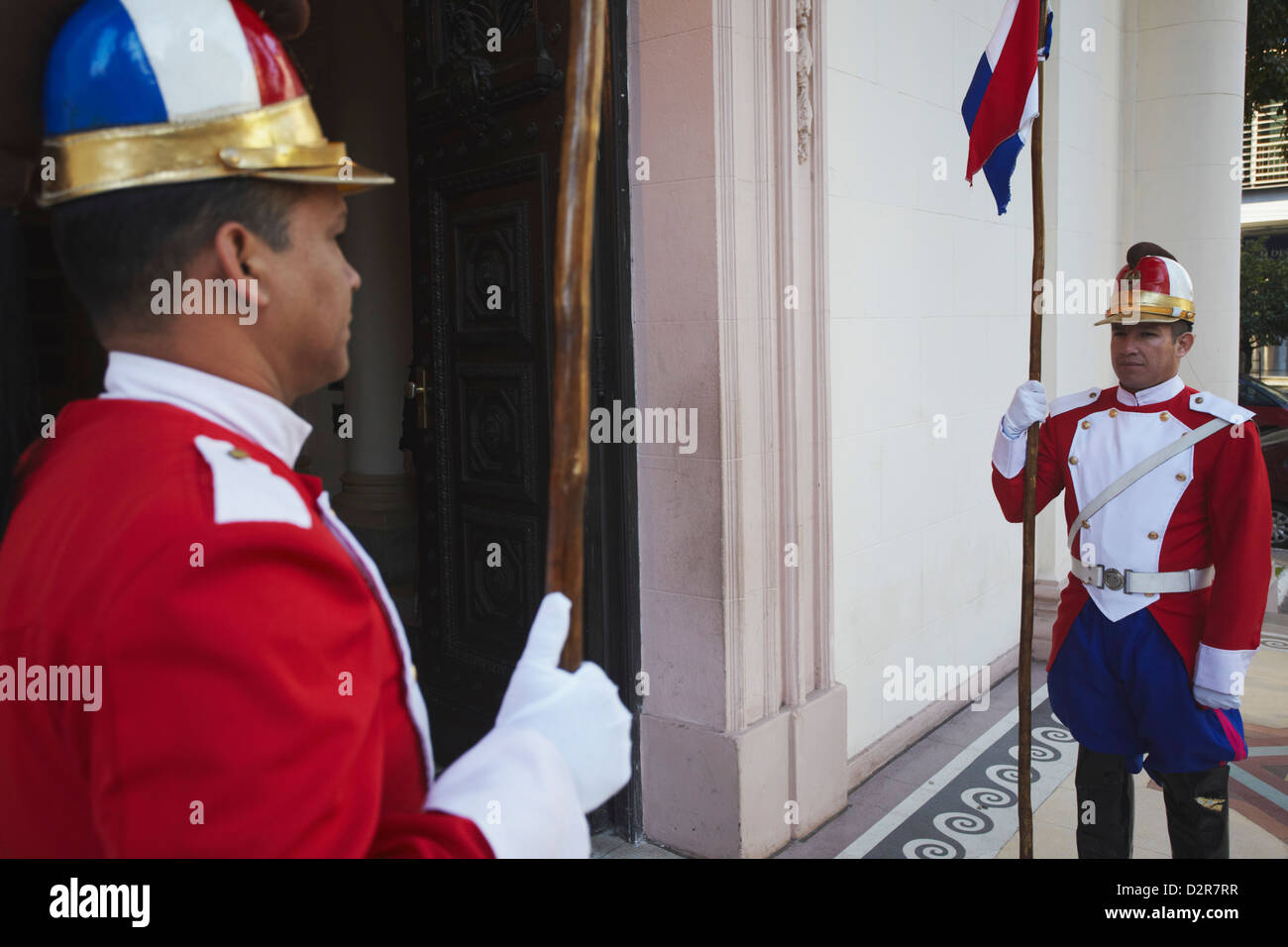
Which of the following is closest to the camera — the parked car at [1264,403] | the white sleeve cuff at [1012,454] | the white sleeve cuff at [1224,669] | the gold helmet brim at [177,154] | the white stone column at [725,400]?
the gold helmet brim at [177,154]

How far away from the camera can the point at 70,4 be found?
1.03 metres

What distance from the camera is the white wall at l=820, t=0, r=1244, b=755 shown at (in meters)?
4.16

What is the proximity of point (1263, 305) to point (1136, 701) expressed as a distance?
1526 centimetres

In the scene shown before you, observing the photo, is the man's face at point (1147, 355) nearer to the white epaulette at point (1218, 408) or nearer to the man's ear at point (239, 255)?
the white epaulette at point (1218, 408)

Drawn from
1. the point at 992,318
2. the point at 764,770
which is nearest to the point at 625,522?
the point at 764,770

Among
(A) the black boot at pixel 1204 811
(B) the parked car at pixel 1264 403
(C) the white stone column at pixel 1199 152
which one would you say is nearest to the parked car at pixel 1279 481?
(B) the parked car at pixel 1264 403

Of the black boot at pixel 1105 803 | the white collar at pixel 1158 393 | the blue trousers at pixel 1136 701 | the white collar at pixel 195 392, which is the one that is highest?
the white collar at pixel 195 392

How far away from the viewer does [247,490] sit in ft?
3.04

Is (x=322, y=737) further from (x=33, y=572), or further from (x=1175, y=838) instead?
(x=1175, y=838)

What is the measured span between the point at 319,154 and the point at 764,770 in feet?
9.42

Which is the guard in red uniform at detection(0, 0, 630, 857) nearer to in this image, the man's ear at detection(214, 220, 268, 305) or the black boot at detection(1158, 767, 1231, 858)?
the man's ear at detection(214, 220, 268, 305)

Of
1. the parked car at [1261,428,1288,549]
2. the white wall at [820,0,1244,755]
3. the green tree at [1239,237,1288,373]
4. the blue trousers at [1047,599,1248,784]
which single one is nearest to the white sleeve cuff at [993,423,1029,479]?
the blue trousers at [1047,599,1248,784]

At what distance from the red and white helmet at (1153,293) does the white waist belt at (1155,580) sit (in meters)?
0.73

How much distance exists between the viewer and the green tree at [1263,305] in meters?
15.3
